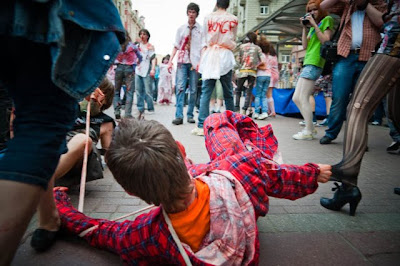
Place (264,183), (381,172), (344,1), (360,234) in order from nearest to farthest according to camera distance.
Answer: (264,183) → (360,234) → (381,172) → (344,1)

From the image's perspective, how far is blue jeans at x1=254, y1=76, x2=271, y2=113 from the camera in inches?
304

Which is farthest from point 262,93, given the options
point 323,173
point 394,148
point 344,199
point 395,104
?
point 323,173

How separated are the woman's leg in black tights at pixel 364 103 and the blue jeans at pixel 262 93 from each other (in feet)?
18.5

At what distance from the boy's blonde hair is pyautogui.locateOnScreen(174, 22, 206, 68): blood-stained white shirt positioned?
513 cm

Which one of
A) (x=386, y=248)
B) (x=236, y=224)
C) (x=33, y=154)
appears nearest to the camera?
(x=33, y=154)

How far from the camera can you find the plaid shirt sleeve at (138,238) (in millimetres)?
1252

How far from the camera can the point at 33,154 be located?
0.94 m

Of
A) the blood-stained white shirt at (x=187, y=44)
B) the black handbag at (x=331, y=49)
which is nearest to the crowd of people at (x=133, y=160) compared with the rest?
the black handbag at (x=331, y=49)

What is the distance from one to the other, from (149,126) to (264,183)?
675 mm

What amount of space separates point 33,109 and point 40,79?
0.35 ft

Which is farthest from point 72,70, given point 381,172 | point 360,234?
point 381,172

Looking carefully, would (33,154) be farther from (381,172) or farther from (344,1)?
(344,1)

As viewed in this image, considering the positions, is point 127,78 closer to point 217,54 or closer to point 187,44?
point 187,44

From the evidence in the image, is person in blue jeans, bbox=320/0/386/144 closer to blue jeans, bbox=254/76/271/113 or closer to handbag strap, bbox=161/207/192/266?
handbag strap, bbox=161/207/192/266
